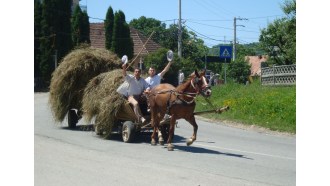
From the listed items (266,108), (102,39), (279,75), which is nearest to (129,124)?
(279,75)

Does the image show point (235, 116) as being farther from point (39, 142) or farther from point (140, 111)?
point (39, 142)

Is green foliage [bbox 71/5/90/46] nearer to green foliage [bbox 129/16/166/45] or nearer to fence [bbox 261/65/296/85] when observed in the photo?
green foliage [bbox 129/16/166/45]

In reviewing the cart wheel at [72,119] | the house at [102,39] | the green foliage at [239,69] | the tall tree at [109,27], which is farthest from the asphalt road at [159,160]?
the green foliage at [239,69]

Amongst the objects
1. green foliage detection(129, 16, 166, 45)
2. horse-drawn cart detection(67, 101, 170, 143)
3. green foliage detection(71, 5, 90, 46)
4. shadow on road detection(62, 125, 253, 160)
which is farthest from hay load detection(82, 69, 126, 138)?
green foliage detection(129, 16, 166, 45)

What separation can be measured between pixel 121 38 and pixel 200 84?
25714 mm

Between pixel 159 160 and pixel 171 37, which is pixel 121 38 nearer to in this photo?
pixel 171 37

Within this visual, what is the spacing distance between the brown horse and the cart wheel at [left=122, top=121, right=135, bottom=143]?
22.6 inches

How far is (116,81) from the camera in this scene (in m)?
11.8

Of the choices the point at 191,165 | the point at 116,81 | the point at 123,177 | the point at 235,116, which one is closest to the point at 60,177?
the point at 123,177

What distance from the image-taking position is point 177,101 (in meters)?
10.0

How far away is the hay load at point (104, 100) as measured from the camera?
449 inches

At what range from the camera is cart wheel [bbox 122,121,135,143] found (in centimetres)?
1110
